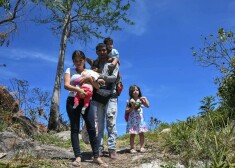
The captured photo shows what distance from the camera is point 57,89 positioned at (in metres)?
16.7

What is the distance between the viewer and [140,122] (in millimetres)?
8070

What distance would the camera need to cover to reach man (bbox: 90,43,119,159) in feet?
23.0

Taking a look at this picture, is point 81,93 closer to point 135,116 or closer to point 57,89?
point 135,116

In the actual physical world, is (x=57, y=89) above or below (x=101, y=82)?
above

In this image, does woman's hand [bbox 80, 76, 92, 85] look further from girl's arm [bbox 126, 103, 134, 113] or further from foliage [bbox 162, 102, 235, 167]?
foliage [bbox 162, 102, 235, 167]

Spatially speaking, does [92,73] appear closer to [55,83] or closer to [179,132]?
[179,132]

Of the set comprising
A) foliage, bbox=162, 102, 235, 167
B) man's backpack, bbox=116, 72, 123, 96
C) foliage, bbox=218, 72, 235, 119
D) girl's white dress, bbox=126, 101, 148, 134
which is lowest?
foliage, bbox=162, 102, 235, 167

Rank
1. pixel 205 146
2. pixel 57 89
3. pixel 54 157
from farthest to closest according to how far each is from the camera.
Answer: pixel 57 89 → pixel 54 157 → pixel 205 146

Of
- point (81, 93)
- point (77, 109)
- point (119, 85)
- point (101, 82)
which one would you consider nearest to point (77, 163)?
point (77, 109)

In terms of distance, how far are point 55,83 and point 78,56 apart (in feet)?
34.5

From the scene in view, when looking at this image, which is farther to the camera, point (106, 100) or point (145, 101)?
point (145, 101)

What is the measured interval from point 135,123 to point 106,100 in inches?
49.6

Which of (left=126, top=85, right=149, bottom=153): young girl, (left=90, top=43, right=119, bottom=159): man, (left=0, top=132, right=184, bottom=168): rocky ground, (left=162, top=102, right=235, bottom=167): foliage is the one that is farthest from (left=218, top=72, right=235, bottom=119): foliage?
(left=90, top=43, right=119, bottom=159): man

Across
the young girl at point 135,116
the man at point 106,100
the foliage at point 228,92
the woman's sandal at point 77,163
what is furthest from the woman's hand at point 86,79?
the foliage at point 228,92
